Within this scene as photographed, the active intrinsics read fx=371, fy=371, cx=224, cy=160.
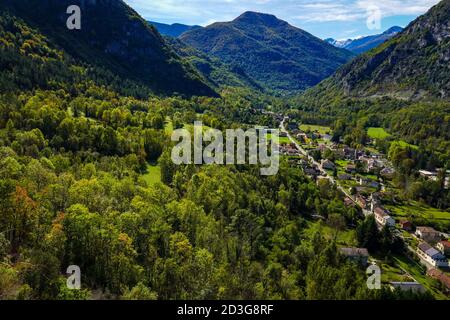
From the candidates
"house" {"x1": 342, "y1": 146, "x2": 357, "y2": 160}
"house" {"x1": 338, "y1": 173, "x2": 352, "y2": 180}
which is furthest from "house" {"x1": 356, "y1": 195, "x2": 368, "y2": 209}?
"house" {"x1": 342, "y1": 146, "x2": 357, "y2": 160}

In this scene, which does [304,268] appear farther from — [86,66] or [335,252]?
[86,66]

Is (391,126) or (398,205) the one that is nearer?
(398,205)

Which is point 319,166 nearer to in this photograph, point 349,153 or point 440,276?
point 349,153

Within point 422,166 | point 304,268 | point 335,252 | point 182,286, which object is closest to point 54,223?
point 182,286

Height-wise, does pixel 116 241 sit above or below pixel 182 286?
above

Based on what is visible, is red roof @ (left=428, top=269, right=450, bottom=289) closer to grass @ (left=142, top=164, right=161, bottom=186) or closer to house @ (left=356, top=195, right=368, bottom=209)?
house @ (left=356, top=195, right=368, bottom=209)

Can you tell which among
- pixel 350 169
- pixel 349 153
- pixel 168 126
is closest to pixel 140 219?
pixel 168 126

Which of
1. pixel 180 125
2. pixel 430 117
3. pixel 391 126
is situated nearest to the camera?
pixel 180 125
